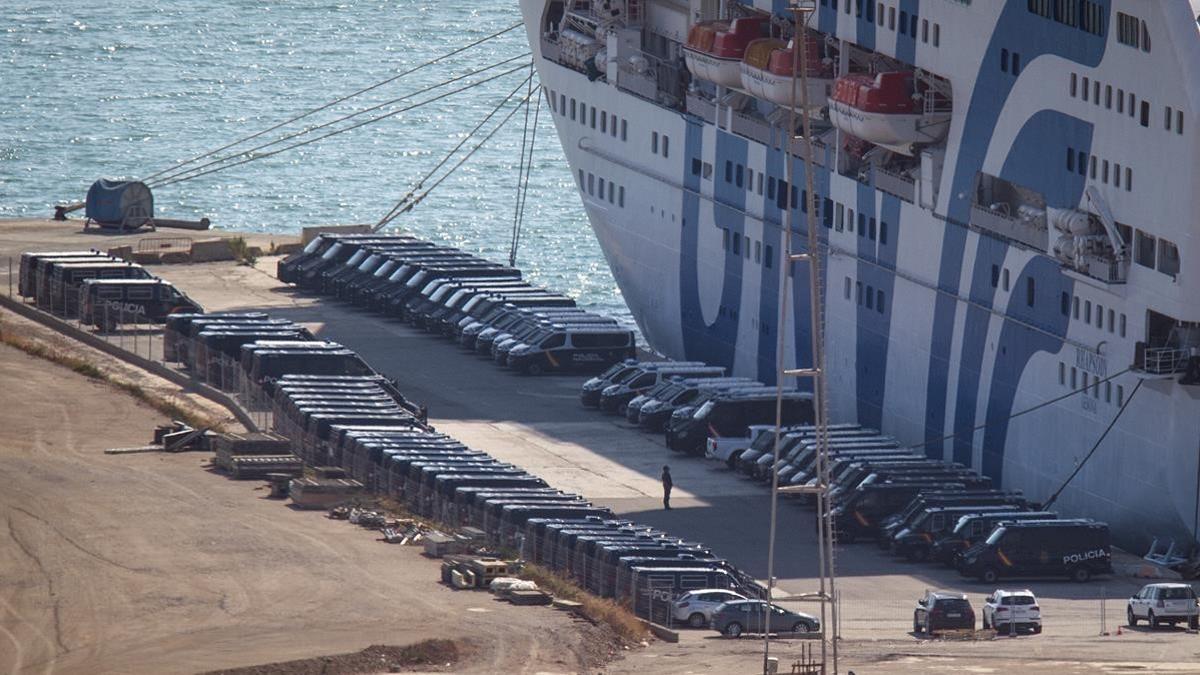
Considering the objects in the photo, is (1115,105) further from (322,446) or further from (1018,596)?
(322,446)

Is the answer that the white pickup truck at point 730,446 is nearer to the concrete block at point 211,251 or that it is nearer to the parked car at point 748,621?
the parked car at point 748,621

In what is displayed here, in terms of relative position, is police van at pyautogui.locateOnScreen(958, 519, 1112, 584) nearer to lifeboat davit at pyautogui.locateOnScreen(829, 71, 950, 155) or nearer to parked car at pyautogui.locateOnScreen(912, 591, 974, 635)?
parked car at pyautogui.locateOnScreen(912, 591, 974, 635)

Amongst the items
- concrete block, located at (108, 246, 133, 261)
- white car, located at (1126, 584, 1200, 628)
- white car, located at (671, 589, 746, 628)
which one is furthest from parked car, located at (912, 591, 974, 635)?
concrete block, located at (108, 246, 133, 261)

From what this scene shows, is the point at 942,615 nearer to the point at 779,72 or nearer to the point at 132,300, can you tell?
the point at 779,72

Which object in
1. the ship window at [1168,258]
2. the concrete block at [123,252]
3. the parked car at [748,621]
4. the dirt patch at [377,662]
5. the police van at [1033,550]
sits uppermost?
the ship window at [1168,258]

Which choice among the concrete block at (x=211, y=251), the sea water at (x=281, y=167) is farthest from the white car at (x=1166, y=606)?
the sea water at (x=281, y=167)

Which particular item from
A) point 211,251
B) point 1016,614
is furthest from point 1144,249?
point 211,251

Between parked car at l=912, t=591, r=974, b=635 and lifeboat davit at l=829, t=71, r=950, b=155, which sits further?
lifeboat davit at l=829, t=71, r=950, b=155
